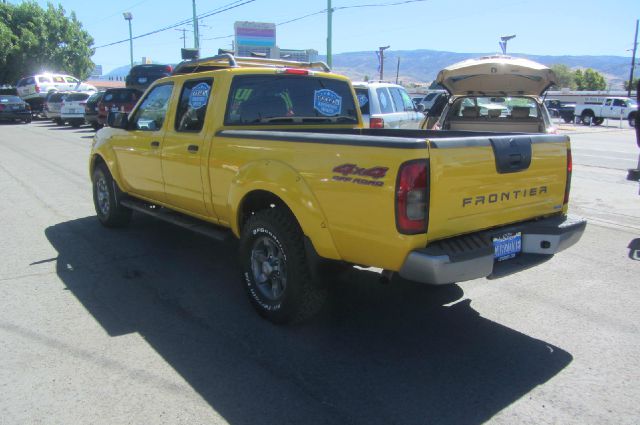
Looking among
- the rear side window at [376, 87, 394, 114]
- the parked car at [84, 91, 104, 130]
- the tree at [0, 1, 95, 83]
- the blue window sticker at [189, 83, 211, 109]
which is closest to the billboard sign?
the tree at [0, 1, 95, 83]

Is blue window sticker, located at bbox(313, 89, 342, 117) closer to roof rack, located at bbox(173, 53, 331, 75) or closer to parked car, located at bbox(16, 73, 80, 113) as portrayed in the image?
roof rack, located at bbox(173, 53, 331, 75)

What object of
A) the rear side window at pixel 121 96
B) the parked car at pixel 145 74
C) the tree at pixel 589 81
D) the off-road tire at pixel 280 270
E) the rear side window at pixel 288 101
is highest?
the tree at pixel 589 81

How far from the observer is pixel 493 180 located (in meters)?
3.49

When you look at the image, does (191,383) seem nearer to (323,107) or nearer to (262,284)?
(262,284)

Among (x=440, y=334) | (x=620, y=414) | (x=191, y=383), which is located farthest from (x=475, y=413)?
(x=191, y=383)

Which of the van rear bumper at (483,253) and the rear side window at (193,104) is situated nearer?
the van rear bumper at (483,253)

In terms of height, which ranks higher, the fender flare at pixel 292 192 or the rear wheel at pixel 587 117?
the rear wheel at pixel 587 117

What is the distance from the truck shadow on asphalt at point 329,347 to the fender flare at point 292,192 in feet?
2.44

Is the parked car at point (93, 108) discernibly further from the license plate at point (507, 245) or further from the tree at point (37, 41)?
the tree at point (37, 41)

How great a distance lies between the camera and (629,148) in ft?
61.0

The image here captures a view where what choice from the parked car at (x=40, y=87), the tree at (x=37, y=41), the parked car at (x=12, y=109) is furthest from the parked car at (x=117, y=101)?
the tree at (x=37, y=41)

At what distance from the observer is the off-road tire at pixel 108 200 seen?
261 inches

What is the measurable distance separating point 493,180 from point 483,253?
0.51m

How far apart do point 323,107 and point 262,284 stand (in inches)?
82.3
